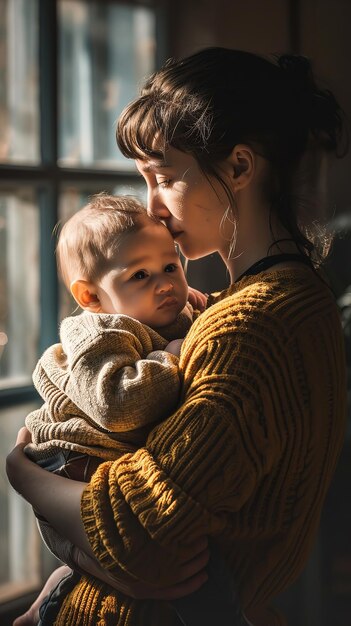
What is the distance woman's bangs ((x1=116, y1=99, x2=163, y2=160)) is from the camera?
1.15 m

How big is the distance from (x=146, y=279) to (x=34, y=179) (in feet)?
4.48

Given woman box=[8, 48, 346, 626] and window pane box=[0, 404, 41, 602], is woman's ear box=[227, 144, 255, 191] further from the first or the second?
window pane box=[0, 404, 41, 602]

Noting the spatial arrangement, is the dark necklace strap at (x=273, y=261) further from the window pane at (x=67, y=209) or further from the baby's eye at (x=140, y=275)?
the window pane at (x=67, y=209)

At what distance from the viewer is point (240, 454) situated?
99cm

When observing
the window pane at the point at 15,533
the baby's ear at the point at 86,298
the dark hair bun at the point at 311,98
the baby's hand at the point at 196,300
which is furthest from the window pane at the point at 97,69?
the dark hair bun at the point at 311,98

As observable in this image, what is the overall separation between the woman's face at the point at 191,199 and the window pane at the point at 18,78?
1.41 metres

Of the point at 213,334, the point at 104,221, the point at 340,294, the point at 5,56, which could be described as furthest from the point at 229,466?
the point at 340,294

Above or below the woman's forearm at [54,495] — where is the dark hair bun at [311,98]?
above

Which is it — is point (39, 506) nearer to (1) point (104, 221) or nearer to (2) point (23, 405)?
(1) point (104, 221)

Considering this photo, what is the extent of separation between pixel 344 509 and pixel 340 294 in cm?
83

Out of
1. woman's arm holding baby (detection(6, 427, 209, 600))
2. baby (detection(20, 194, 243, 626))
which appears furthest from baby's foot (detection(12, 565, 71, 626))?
woman's arm holding baby (detection(6, 427, 209, 600))

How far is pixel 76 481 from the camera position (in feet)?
3.66

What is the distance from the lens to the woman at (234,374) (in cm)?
100

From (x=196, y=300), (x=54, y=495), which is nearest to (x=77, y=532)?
(x=54, y=495)
